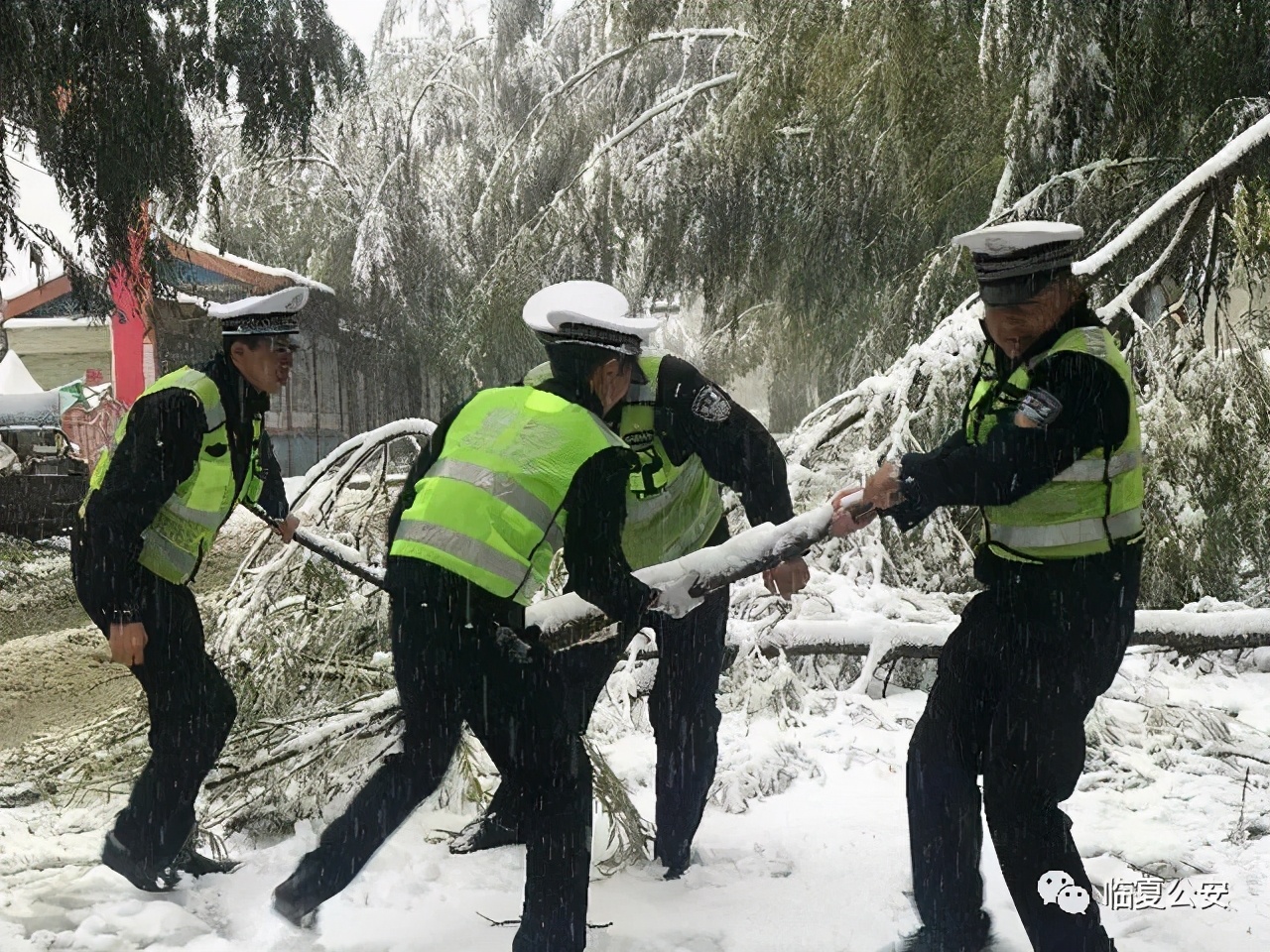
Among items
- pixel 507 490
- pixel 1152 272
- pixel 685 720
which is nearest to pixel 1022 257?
pixel 507 490

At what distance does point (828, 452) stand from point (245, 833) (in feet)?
7.48

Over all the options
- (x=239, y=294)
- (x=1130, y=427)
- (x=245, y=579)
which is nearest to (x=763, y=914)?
(x=1130, y=427)

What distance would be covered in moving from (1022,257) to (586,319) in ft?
2.59

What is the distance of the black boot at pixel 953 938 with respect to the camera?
7.28ft

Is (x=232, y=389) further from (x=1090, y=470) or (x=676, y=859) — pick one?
(x=1090, y=470)

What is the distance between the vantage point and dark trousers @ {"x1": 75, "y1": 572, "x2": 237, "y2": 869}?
2.61 m

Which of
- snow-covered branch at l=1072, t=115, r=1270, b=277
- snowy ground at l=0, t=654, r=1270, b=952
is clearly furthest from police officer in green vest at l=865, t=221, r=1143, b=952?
snow-covered branch at l=1072, t=115, r=1270, b=277

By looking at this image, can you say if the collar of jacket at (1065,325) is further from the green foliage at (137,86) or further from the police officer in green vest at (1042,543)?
the green foliage at (137,86)

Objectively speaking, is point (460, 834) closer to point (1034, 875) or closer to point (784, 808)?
point (784, 808)

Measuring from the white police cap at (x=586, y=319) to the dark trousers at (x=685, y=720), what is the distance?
82 cm

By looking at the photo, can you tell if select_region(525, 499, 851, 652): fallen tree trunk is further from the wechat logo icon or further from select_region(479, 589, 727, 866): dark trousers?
the wechat logo icon

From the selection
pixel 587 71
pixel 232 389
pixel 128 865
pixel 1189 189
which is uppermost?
pixel 587 71

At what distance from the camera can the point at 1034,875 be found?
2.04m

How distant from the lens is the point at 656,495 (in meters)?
2.84
